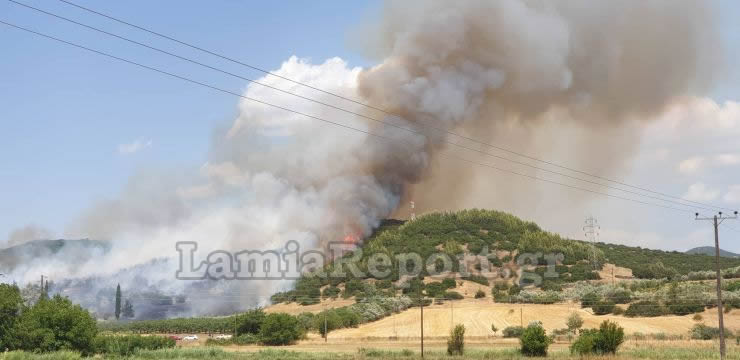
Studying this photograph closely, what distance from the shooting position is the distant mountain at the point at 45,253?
135 m

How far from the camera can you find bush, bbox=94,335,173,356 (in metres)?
56.3

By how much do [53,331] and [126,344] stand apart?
28.8 ft

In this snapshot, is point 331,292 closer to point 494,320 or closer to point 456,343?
point 494,320

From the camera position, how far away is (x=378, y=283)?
392 feet

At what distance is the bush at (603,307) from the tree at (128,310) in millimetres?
70819

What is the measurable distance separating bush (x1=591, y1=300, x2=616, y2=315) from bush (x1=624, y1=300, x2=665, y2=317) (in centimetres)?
287

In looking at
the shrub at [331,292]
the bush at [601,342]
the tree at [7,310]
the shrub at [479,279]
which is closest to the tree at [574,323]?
the bush at [601,342]

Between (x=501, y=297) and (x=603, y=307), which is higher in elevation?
(x=501, y=297)

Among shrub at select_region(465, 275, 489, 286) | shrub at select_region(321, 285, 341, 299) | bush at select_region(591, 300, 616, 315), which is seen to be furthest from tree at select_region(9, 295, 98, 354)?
shrub at select_region(465, 275, 489, 286)

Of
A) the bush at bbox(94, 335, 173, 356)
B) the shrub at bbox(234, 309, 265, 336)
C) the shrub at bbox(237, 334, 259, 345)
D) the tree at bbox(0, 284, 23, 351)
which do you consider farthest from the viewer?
the shrub at bbox(234, 309, 265, 336)

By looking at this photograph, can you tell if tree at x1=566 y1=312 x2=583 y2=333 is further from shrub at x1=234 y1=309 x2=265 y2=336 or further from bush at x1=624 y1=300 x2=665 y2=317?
shrub at x1=234 y1=309 x2=265 y2=336

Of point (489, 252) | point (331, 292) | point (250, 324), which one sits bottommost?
point (250, 324)

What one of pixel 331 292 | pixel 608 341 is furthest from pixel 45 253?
pixel 608 341

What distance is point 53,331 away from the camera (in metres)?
52.2
